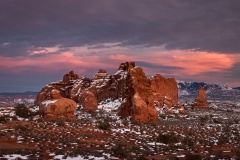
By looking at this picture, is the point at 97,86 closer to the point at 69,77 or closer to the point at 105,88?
the point at 105,88

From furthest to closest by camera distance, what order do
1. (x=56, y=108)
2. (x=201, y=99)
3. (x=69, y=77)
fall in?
1. (x=201, y=99)
2. (x=69, y=77)
3. (x=56, y=108)

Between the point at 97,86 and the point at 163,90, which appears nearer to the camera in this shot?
the point at 163,90

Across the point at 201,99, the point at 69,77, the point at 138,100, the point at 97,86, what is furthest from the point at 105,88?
the point at 138,100

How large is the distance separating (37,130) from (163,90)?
56612 mm

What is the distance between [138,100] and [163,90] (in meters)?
38.5

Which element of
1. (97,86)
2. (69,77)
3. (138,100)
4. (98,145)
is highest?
(69,77)

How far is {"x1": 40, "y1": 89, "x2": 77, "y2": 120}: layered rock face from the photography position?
4156 cm

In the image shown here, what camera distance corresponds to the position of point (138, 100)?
4612 centimetres

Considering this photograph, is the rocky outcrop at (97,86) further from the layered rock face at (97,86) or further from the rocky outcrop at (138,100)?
the rocky outcrop at (138,100)

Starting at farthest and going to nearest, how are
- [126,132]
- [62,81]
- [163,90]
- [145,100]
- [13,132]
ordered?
[62,81], [163,90], [145,100], [126,132], [13,132]

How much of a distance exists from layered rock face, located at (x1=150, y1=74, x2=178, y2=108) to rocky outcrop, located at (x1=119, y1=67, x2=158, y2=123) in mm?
22945

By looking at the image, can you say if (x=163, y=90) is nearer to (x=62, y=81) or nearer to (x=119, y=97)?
(x=119, y=97)

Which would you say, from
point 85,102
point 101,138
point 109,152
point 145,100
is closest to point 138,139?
point 101,138

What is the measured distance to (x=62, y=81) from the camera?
302 ft
